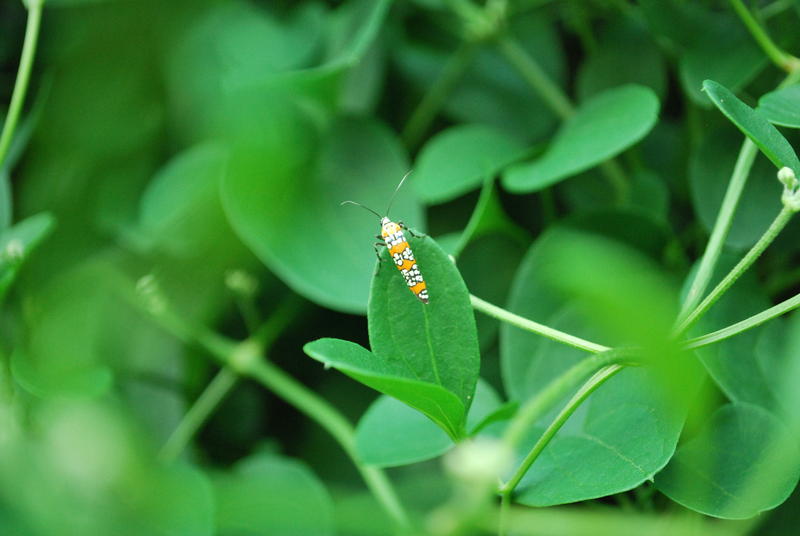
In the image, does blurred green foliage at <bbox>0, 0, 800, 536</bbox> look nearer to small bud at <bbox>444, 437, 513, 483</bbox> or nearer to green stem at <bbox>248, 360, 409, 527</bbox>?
green stem at <bbox>248, 360, 409, 527</bbox>

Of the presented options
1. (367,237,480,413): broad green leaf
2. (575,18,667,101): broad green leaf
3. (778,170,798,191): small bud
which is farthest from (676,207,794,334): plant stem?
(575,18,667,101): broad green leaf

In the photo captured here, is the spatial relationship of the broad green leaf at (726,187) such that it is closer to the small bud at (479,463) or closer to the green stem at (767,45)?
the green stem at (767,45)

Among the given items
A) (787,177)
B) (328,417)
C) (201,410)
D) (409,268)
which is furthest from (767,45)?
(201,410)

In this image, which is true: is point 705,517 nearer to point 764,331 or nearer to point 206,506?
point 764,331

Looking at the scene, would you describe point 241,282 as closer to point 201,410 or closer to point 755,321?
point 201,410

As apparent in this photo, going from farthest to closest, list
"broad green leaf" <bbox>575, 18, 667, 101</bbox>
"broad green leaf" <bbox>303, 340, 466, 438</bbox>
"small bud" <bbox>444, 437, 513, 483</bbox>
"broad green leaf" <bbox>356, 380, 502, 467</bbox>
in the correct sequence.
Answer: "broad green leaf" <bbox>575, 18, 667, 101</bbox> → "broad green leaf" <bbox>356, 380, 502, 467</bbox> → "broad green leaf" <bbox>303, 340, 466, 438</bbox> → "small bud" <bbox>444, 437, 513, 483</bbox>

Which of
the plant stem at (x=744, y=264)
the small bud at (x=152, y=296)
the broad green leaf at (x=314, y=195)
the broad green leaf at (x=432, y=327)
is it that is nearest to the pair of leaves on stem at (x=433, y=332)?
the broad green leaf at (x=432, y=327)
